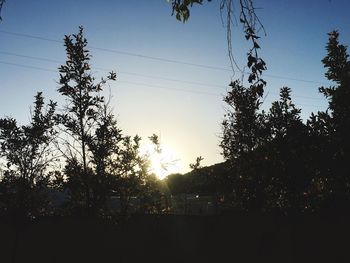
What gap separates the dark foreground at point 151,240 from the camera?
1044 cm

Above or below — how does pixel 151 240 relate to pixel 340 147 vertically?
below

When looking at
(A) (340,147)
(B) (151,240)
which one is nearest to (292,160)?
(A) (340,147)

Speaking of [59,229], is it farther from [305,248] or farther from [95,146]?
[305,248]

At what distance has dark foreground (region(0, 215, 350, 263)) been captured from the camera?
1044cm

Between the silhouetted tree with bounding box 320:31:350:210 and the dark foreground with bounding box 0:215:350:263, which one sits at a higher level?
the silhouetted tree with bounding box 320:31:350:210

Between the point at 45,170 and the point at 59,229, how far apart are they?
8.10ft

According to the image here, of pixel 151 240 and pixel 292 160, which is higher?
pixel 292 160

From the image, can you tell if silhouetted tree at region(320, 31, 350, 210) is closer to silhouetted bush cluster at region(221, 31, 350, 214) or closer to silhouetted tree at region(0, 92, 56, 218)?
silhouetted bush cluster at region(221, 31, 350, 214)

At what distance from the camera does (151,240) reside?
11148 millimetres

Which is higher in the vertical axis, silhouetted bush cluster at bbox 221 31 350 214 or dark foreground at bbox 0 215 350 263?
silhouetted bush cluster at bbox 221 31 350 214

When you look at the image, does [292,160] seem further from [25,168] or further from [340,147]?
[25,168]

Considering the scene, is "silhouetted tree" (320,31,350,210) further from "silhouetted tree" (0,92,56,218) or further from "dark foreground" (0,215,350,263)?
"silhouetted tree" (0,92,56,218)

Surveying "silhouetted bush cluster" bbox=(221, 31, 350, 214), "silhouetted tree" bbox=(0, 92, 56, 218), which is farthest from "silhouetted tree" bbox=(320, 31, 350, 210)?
"silhouetted tree" bbox=(0, 92, 56, 218)

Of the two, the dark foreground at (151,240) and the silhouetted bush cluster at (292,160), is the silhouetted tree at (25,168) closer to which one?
the dark foreground at (151,240)
